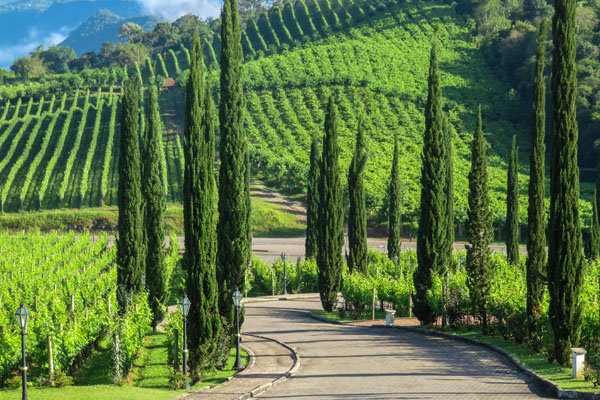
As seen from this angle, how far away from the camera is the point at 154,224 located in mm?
31859

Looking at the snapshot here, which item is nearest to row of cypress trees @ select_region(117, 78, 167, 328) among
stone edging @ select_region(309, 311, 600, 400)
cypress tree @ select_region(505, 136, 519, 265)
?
stone edging @ select_region(309, 311, 600, 400)

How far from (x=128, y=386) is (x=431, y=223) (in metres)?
14.5

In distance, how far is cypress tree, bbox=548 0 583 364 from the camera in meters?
20.0

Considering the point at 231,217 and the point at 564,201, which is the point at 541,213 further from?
the point at 231,217

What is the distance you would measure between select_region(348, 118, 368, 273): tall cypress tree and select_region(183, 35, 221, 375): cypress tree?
15693mm

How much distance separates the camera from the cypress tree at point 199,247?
68.8ft

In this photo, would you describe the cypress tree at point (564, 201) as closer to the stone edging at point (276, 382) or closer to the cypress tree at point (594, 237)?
the stone edging at point (276, 382)

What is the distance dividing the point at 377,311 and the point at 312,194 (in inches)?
560

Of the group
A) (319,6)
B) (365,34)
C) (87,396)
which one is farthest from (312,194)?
(319,6)

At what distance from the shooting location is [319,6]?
172 metres

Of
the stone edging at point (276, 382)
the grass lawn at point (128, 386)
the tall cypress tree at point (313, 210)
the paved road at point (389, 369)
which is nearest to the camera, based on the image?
the paved road at point (389, 369)

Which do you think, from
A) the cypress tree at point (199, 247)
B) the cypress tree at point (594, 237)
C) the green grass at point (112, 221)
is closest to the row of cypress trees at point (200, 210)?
the cypress tree at point (199, 247)

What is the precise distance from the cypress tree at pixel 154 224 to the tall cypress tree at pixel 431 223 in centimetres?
1112

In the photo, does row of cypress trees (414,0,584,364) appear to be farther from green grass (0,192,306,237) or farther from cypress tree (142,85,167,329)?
green grass (0,192,306,237)
